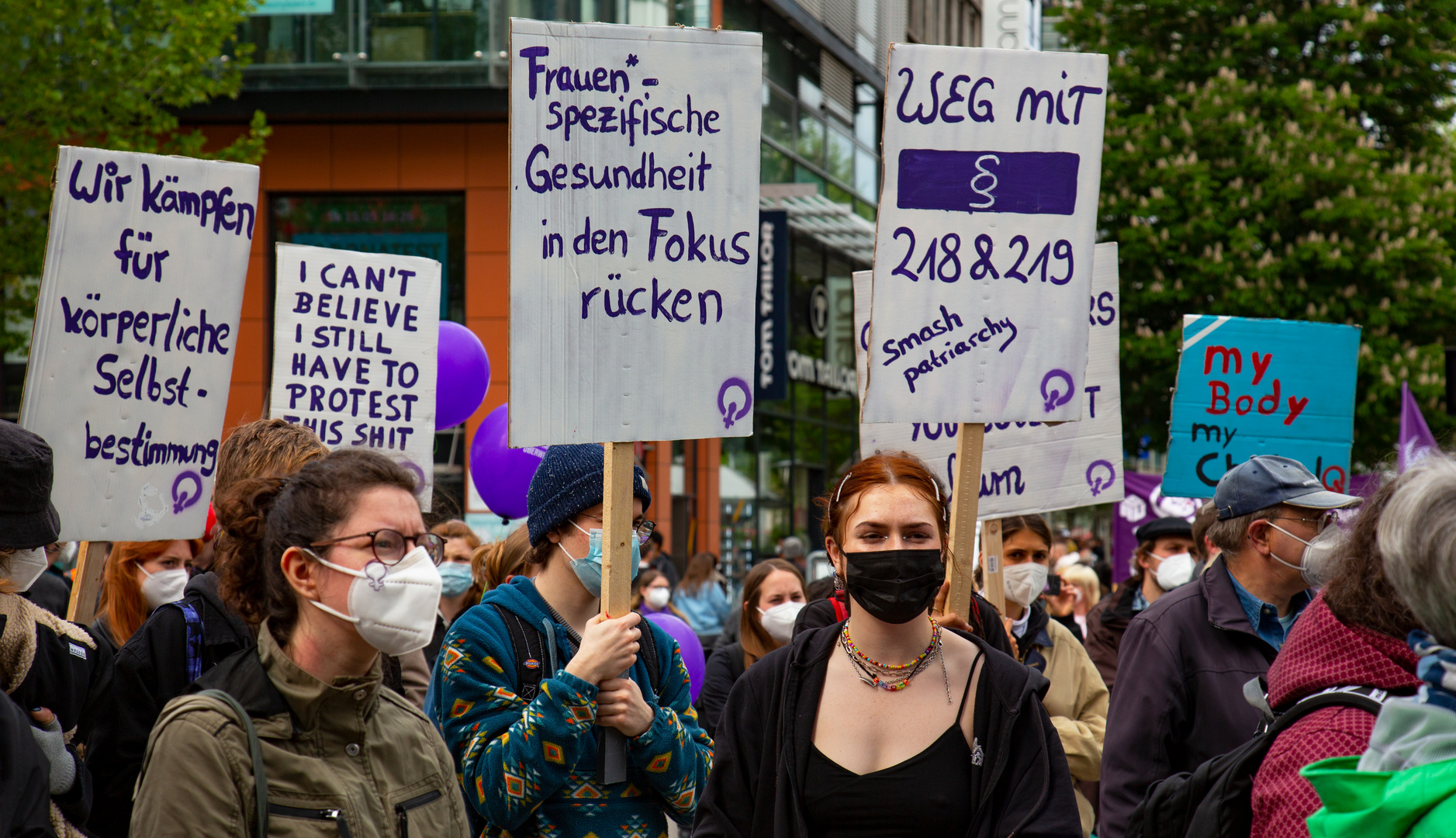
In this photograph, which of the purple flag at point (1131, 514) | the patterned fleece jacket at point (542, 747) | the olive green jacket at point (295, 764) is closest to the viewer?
the olive green jacket at point (295, 764)

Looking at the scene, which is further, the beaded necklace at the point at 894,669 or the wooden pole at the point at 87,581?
the wooden pole at the point at 87,581

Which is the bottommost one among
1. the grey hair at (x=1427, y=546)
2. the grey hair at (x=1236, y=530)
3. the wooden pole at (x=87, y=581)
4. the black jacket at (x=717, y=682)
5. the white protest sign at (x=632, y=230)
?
the black jacket at (x=717, y=682)

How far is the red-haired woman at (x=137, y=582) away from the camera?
16.6 feet

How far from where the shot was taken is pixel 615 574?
3.69m

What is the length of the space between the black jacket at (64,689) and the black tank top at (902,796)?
1.89 m

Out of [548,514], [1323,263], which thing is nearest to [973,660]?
[548,514]

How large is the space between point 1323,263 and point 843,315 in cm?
1181

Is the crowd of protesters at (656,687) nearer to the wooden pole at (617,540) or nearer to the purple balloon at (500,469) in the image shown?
the wooden pole at (617,540)

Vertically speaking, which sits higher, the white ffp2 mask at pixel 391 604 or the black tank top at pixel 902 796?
the white ffp2 mask at pixel 391 604

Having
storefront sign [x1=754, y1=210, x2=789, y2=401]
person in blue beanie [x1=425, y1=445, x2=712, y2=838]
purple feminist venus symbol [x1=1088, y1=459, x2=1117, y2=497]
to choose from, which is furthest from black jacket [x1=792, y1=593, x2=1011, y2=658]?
storefront sign [x1=754, y1=210, x2=789, y2=401]

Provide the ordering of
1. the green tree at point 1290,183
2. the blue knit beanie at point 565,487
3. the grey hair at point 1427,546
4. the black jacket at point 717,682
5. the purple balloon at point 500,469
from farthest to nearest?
the green tree at point 1290,183 < the purple balloon at point 500,469 < the black jacket at point 717,682 < the blue knit beanie at point 565,487 < the grey hair at point 1427,546

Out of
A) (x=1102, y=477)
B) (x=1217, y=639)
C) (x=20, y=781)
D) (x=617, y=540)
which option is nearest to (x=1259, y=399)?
(x=1102, y=477)

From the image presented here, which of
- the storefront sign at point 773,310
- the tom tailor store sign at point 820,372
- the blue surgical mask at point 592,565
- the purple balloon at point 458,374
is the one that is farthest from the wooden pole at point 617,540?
the tom tailor store sign at point 820,372

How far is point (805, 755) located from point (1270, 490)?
6.82 feet
